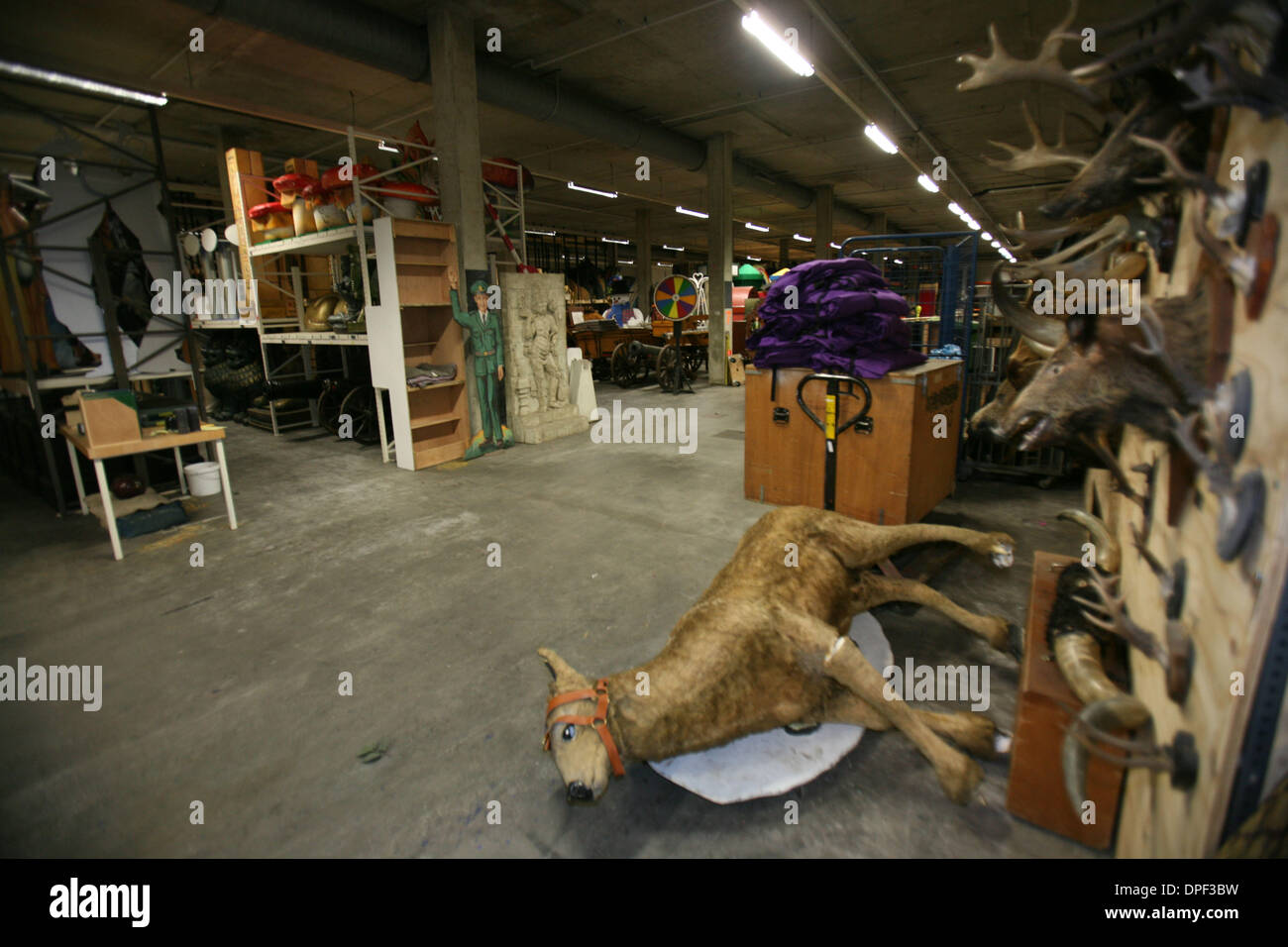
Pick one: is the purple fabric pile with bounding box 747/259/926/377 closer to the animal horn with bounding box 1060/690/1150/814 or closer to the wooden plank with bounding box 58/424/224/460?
the animal horn with bounding box 1060/690/1150/814

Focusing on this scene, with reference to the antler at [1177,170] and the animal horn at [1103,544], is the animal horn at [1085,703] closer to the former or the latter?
the animal horn at [1103,544]

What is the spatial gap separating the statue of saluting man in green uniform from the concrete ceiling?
3268 mm

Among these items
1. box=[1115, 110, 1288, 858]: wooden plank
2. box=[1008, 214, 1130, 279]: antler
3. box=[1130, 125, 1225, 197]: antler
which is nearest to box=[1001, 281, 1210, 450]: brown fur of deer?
box=[1115, 110, 1288, 858]: wooden plank

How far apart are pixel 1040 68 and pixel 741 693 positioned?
7.03ft

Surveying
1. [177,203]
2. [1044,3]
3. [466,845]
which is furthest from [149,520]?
[177,203]

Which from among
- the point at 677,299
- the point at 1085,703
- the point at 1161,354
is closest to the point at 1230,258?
the point at 1161,354

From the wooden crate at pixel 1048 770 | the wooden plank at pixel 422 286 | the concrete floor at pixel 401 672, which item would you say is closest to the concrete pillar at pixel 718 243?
the wooden plank at pixel 422 286

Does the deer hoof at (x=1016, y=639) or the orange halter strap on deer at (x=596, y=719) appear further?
the deer hoof at (x=1016, y=639)

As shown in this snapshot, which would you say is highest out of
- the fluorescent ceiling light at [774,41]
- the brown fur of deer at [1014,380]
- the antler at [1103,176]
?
the fluorescent ceiling light at [774,41]

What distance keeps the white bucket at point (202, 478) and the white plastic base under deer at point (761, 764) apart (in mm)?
5813

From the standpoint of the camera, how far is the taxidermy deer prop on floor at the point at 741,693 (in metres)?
1.88

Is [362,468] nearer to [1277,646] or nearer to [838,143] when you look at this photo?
[1277,646]

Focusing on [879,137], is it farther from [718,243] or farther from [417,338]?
[417,338]
